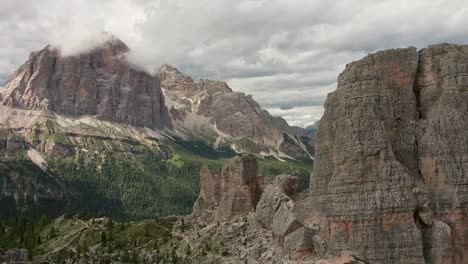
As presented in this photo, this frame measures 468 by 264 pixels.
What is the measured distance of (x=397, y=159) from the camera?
87.1 m

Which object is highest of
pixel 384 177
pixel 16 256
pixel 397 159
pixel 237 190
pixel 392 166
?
pixel 397 159

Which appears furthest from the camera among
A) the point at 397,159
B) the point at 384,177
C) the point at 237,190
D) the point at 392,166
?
the point at 237,190

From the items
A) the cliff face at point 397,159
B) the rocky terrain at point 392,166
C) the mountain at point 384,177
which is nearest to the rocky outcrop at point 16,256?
the mountain at point 384,177

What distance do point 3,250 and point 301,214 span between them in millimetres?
94507

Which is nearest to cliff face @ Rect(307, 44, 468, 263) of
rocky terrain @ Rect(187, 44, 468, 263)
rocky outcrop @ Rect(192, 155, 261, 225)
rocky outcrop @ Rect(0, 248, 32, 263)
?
rocky terrain @ Rect(187, 44, 468, 263)

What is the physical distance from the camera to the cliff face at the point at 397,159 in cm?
7944

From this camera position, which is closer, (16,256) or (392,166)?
(392,166)

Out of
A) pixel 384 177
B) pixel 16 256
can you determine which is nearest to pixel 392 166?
pixel 384 177

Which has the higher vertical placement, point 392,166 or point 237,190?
point 392,166

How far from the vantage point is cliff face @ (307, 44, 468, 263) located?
79.4m

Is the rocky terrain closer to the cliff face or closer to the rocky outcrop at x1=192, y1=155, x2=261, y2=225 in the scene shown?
the cliff face

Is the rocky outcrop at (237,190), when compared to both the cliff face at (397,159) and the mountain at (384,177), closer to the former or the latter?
the mountain at (384,177)

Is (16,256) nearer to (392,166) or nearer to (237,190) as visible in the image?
(237,190)

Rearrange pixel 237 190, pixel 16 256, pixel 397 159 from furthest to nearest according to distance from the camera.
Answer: pixel 16 256 → pixel 237 190 → pixel 397 159
